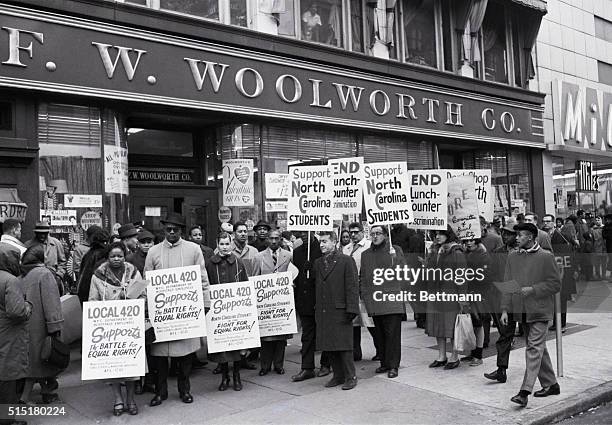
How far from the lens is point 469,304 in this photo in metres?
7.80

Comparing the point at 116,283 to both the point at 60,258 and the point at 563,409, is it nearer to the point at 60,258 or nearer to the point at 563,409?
the point at 60,258

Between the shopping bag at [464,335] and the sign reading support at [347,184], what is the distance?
2.10 meters

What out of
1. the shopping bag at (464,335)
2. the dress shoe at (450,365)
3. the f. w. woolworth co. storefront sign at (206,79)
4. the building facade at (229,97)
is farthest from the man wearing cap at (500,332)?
the f. w. woolworth co. storefront sign at (206,79)

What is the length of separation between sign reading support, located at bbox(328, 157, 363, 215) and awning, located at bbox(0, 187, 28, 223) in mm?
4754

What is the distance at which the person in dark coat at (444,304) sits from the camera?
7707 mm

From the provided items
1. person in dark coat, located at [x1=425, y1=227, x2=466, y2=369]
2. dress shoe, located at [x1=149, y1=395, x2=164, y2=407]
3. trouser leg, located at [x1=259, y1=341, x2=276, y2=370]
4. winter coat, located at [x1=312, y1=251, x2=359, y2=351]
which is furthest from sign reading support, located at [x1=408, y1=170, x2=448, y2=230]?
dress shoe, located at [x1=149, y1=395, x2=164, y2=407]

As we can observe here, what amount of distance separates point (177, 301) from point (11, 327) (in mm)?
1681

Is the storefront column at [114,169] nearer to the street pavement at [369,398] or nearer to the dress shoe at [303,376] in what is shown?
the street pavement at [369,398]

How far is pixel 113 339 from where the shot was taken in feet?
20.5

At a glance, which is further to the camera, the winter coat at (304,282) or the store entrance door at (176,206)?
the store entrance door at (176,206)

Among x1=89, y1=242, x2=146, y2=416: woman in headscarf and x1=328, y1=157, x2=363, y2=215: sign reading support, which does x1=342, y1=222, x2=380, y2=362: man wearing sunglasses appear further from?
x1=89, y1=242, x2=146, y2=416: woman in headscarf

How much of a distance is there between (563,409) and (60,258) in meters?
7.25

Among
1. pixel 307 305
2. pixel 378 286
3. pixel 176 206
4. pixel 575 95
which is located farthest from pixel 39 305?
pixel 575 95

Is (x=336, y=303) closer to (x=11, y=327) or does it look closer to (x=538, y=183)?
(x=11, y=327)
